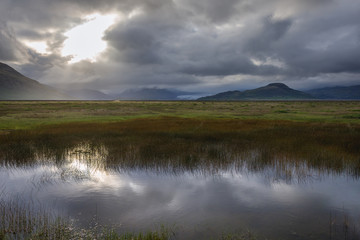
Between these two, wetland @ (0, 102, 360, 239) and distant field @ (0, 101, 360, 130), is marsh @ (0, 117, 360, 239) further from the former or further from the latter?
distant field @ (0, 101, 360, 130)

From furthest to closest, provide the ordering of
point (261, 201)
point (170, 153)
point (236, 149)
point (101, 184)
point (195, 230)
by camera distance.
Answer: point (236, 149) < point (170, 153) < point (101, 184) < point (261, 201) < point (195, 230)

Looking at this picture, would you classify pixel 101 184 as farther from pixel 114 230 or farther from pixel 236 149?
pixel 236 149

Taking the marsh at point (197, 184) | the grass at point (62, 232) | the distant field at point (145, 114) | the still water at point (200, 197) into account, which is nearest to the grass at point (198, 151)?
the marsh at point (197, 184)

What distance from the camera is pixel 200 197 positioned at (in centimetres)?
1041

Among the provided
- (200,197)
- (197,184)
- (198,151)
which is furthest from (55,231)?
(198,151)

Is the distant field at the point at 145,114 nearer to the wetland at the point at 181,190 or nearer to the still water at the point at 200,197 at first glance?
the wetland at the point at 181,190

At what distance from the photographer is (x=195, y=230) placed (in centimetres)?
769

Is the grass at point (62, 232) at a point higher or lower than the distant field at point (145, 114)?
lower

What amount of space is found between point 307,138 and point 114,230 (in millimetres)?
21250

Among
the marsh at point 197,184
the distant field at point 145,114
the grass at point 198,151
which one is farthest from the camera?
the distant field at point 145,114

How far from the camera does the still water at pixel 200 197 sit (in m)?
7.93

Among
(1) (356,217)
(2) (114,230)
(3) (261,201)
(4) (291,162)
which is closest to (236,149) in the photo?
(4) (291,162)

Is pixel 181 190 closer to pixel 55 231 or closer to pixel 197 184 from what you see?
pixel 197 184

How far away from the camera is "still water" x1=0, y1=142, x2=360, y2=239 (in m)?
7.93
